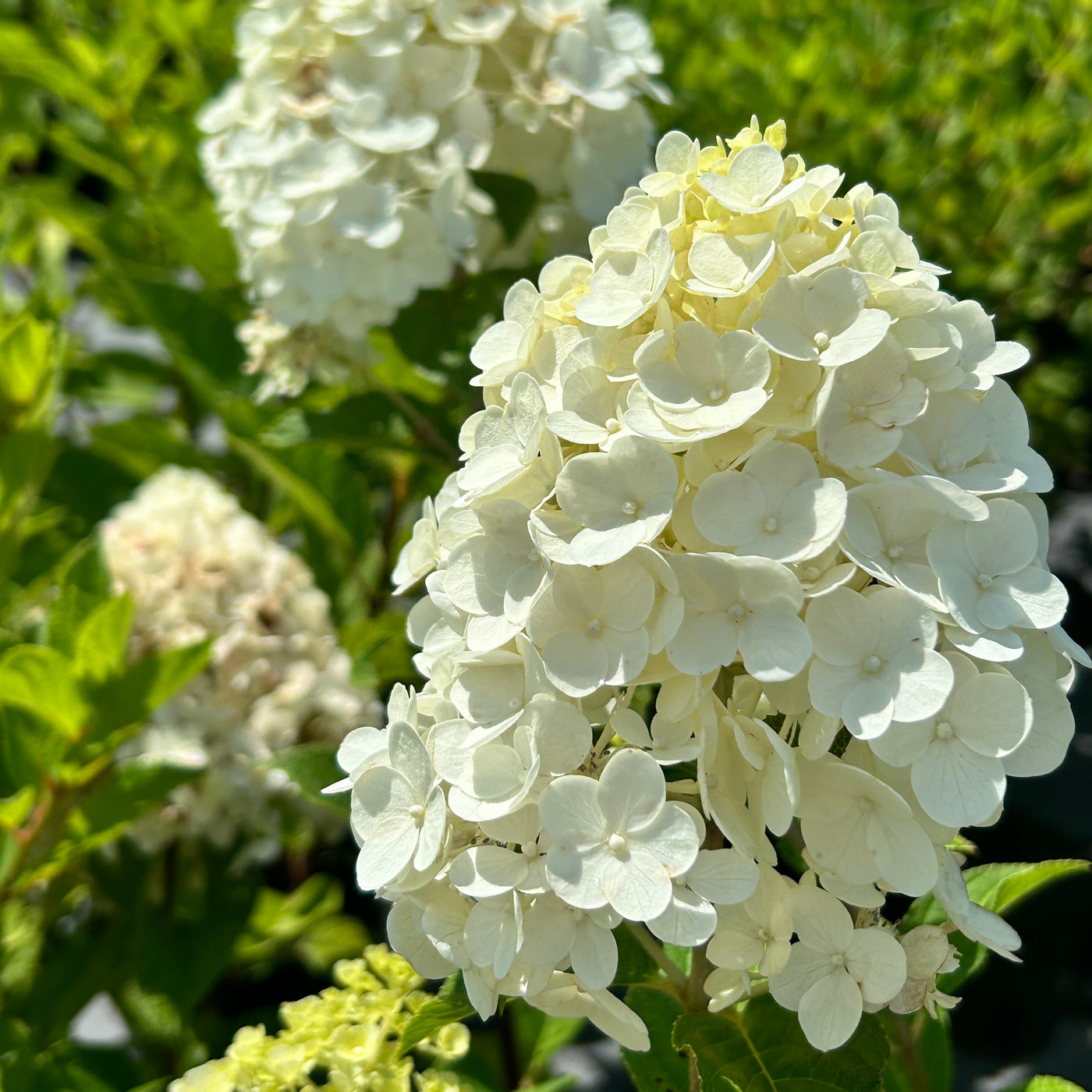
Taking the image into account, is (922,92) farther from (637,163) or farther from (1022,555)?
(1022,555)

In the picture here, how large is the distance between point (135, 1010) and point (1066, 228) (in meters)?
1.66

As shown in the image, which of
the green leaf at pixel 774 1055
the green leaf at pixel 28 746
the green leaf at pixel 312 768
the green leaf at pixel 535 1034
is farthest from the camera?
the green leaf at pixel 535 1034

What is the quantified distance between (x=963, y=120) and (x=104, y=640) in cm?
150

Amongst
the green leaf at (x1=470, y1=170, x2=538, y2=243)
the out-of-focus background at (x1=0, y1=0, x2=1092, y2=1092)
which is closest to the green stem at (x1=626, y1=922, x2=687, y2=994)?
the out-of-focus background at (x1=0, y1=0, x2=1092, y2=1092)

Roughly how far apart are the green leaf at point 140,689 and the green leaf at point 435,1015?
48 cm

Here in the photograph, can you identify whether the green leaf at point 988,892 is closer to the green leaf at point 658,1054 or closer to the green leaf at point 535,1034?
the green leaf at point 658,1054

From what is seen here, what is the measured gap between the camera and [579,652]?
0.57 meters

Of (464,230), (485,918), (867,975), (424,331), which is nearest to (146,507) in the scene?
(424,331)

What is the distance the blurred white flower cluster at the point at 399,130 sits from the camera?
1044 millimetres

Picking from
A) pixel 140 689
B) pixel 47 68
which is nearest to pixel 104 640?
pixel 140 689

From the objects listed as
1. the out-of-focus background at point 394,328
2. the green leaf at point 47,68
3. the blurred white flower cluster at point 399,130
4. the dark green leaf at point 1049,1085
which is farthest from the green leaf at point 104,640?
the green leaf at point 47,68

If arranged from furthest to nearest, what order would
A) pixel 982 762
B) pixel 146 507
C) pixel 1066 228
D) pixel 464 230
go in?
pixel 1066 228 < pixel 146 507 < pixel 464 230 < pixel 982 762

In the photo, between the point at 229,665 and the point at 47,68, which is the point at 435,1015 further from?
the point at 47,68

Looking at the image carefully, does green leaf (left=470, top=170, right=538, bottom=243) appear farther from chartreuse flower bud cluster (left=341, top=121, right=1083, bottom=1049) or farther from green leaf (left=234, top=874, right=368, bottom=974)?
green leaf (left=234, top=874, right=368, bottom=974)
